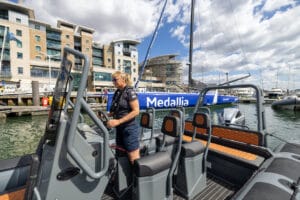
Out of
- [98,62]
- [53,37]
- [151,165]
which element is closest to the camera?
[151,165]

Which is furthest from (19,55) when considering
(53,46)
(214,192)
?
(214,192)

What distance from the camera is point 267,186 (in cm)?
169

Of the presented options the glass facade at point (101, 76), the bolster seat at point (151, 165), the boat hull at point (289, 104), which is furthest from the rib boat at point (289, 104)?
the glass facade at point (101, 76)

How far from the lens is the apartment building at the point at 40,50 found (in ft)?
100.0

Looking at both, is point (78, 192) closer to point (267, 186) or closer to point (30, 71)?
point (267, 186)

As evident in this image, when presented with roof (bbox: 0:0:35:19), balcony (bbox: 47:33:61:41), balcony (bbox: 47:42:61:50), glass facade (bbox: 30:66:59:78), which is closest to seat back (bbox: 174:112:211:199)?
glass facade (bbox: 30:66:59:78)

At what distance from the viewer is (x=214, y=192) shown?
242cm

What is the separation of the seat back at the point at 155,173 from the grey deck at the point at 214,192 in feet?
1.61

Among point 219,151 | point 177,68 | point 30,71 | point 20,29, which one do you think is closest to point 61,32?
point 20,29

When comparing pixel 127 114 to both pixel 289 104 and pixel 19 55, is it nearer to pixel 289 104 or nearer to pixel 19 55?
pixel 289 104

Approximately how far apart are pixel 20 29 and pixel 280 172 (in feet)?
136

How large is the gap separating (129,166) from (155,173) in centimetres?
48

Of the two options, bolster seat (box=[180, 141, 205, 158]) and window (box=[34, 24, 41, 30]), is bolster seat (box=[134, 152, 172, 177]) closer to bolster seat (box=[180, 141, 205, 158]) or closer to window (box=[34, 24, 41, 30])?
bolster seat (box=[180, 141, 205, 158])

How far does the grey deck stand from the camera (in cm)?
228
